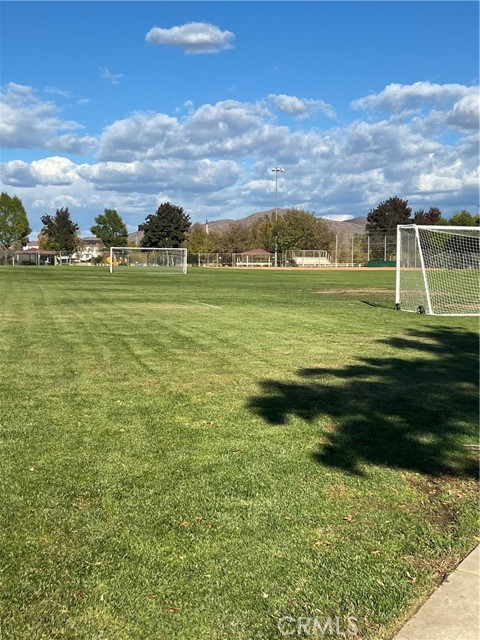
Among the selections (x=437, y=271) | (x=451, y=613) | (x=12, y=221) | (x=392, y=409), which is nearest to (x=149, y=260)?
(x=437, y=271)

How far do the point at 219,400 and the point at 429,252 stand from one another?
57.9 ft

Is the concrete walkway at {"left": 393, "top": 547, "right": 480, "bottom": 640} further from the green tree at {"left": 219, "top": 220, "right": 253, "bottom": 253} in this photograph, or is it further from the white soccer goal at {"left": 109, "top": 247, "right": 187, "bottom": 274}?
the green tree at {"left": 219, "top": 220, "right": 253, "bottom": 253}

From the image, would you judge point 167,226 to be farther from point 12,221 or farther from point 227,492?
point 227,492

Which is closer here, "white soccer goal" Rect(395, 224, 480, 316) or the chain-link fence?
"white soccer goal" Rect(395, 224, 480, 316)

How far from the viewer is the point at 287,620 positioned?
8.90 feet

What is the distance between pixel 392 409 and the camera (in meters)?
6.32

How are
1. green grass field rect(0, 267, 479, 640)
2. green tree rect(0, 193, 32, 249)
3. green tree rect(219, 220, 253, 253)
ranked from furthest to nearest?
green tree rect(219, 220, 253, 253), green tree rect(0, 193, 32, 249), green grass field rect(0, 267, 479, 640)

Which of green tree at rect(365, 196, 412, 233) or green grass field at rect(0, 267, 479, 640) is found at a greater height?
green tree at rect(365, 196, 412, 233)

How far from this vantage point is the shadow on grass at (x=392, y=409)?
191 inches

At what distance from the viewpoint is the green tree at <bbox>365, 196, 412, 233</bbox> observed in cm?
13312

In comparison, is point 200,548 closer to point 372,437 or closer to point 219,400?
point 372,437

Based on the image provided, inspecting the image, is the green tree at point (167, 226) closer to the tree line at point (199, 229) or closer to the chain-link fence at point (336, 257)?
the tree line at point (199, 229)

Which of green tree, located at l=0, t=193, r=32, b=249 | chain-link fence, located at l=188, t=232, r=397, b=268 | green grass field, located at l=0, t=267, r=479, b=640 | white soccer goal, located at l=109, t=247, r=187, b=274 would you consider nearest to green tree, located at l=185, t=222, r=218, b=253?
chain-link fence, located at l=188, t=232, r=397, b=268

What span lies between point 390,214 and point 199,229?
1658 inches
